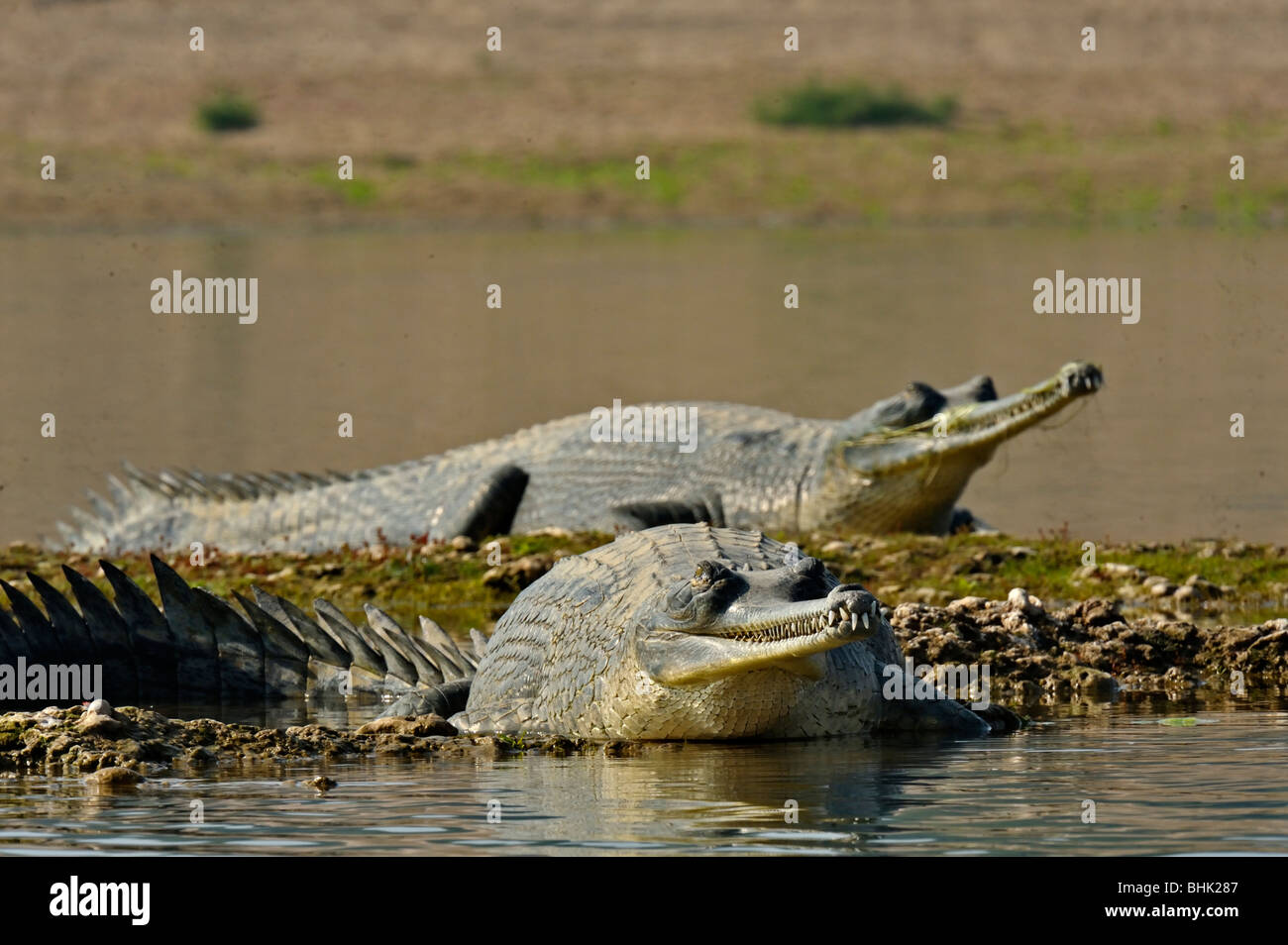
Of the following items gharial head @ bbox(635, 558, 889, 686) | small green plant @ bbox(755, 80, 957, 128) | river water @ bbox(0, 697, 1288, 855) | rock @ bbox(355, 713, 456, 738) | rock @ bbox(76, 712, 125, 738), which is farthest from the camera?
small green plant @ bbox(755, 80, 957, 128)

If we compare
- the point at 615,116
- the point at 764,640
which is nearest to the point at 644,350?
the point at 764,640

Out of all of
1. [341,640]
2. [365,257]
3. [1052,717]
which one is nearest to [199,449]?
[341,640]

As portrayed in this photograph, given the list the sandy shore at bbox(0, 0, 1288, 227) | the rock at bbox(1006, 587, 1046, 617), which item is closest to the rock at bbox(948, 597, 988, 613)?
the rock at bbox(1006, 587, 1046, 617)


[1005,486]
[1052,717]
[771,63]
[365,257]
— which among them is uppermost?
[771,63]

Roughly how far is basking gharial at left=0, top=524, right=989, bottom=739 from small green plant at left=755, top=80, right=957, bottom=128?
→ 56.2m

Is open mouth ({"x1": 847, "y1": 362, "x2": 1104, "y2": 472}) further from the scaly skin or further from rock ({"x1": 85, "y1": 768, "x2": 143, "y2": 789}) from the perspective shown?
rock ({"x1": 85, "y1": 768, "x2": 143, "y2": 789})

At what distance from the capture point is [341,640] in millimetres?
10344

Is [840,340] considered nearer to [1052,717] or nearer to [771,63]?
[1052,717]

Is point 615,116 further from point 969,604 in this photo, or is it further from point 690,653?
point 690,653

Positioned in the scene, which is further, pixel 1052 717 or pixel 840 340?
pixel 840 340

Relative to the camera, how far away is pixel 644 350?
32.5 m

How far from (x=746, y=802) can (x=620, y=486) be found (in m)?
8.63

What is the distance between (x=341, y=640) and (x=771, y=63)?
225 feet

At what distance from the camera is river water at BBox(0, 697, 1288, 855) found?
22.0 feet
